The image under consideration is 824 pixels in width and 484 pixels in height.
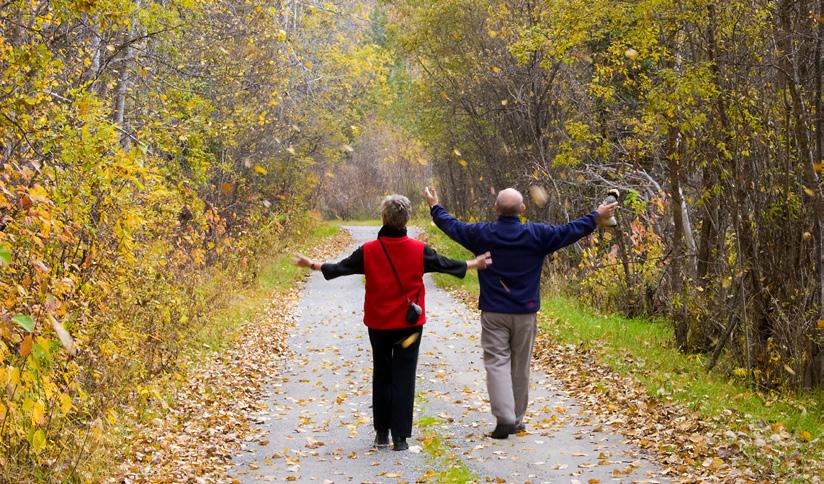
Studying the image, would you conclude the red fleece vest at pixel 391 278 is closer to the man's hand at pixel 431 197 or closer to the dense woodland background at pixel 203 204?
the man's hand at pixel 431 197

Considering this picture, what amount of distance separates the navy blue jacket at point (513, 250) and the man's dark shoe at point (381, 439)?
1.45m

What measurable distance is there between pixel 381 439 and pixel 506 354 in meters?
1.34

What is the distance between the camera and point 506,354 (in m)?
8.08

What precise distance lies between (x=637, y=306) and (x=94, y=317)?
945 centimetres

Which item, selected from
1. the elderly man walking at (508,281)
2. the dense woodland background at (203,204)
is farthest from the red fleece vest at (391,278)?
the dense woodland background at (203,204)

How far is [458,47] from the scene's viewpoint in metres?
24.8

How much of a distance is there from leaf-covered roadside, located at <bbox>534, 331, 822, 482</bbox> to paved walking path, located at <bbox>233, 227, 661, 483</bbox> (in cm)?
22

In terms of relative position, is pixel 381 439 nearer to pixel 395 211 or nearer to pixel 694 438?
pixel 395 211

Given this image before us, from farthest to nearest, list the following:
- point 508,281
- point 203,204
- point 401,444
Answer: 1. point 203,204
2. point 508,281
3. point 401,444

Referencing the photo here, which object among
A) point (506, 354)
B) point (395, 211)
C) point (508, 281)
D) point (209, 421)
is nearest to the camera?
point (395, 211)

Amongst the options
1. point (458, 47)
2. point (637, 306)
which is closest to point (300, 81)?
point (458, 47)

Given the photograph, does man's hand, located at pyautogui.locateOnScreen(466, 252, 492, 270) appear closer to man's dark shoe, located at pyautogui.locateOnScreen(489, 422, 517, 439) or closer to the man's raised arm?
the man's raised arm

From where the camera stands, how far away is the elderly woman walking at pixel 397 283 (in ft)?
24.8

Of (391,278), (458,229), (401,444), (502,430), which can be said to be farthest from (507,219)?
(401,444)
